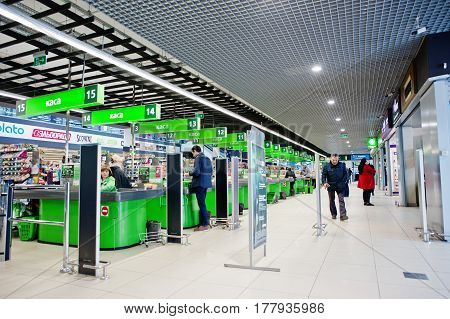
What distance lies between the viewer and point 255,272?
348 cm

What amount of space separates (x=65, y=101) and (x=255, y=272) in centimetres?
543

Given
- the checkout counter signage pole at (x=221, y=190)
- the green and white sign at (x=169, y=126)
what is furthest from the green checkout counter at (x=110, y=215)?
the green and white sign at (x=169, y=126)

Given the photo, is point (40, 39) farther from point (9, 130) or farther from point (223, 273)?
point (223, 273)

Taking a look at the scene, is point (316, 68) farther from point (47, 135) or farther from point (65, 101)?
point (47, 135)

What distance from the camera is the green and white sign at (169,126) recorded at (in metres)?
10.2

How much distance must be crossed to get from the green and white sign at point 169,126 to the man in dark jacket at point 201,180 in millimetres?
4081

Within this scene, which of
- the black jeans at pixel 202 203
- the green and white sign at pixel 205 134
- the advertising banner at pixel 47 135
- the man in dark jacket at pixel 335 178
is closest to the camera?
the black jeans at pixel 202 203

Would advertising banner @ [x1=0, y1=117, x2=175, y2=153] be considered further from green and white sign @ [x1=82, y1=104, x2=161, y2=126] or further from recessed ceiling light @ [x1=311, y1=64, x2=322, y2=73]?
recessed ceiling light @ [x1=311, y1=64, x2=322, y2=73]

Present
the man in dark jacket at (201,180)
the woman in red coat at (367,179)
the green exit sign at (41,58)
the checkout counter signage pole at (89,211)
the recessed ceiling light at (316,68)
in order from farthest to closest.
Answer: the woman in red coat at (367,179), the green exit sign at (41,58), the recessed ceiling light at (316,68), the man in dark jacket at (201,180), the checkout counter signage pole at (89,211)

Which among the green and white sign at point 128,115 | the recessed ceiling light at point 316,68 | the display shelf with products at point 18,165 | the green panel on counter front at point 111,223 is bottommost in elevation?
the green panel on counter front at point 111,223

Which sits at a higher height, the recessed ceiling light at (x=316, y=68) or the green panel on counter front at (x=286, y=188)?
the recessed ceiling light at (x=316, y=68)

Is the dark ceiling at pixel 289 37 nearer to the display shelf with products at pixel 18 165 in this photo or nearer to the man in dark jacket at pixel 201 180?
the man in dark jacket at pixel 201 180

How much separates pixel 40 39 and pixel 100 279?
18.8 ft

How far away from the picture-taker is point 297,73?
22.1 ft
